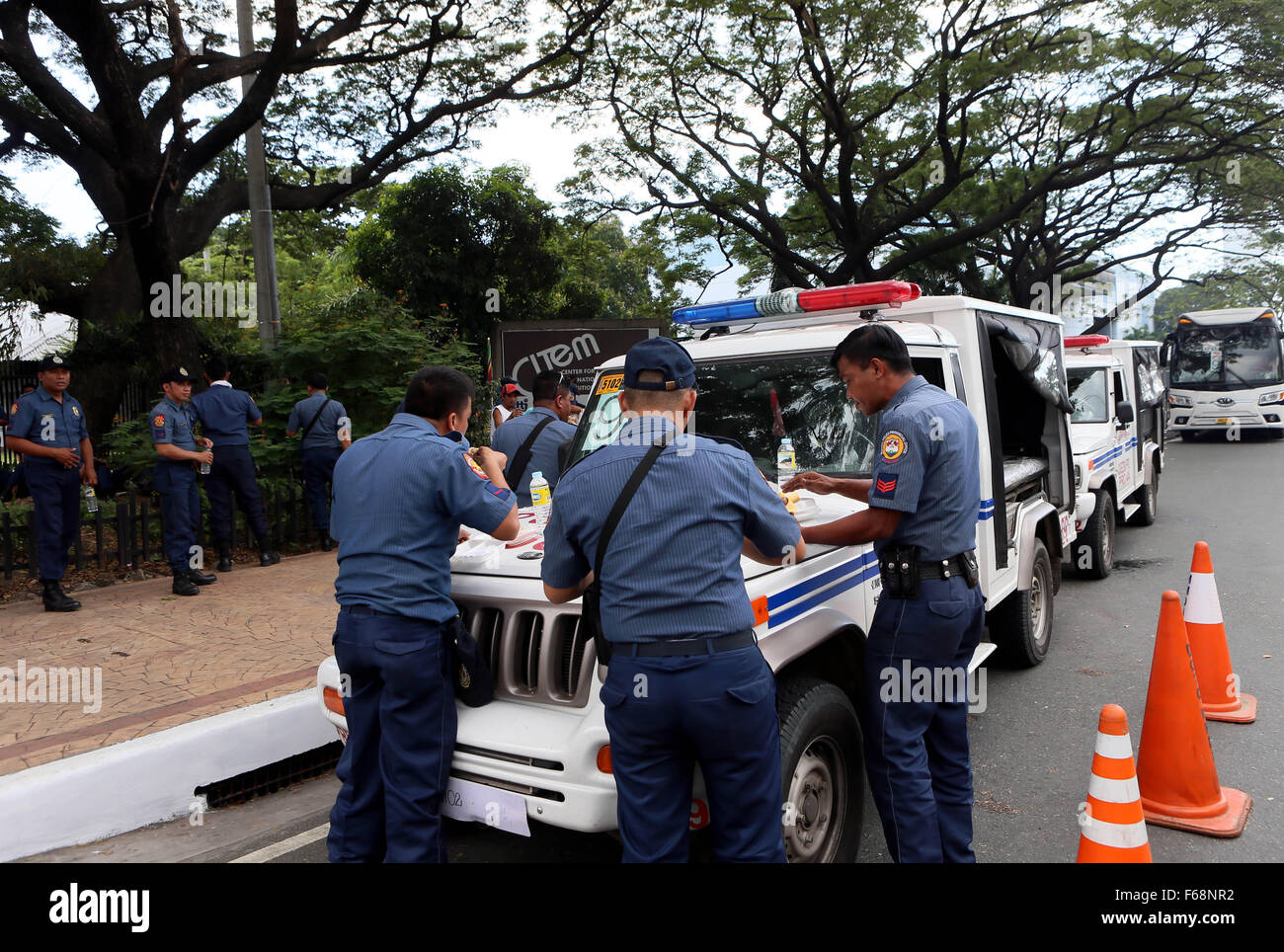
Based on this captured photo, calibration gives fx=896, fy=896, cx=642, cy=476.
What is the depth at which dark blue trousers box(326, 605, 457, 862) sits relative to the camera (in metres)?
2.92

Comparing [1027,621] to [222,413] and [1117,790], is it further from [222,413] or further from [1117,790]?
[222,413]

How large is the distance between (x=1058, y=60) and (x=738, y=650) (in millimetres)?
17933

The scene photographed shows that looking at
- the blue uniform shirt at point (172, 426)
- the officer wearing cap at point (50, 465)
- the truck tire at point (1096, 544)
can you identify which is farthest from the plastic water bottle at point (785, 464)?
the officer wearing cap at point (50, 465)

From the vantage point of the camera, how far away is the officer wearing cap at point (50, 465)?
680 cm

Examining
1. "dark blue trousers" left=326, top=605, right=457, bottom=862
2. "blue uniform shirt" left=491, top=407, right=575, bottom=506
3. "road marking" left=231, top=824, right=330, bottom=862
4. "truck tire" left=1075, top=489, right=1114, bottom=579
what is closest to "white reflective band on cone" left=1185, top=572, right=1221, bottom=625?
"truck tire" left=1075, top=489, right=1114, bottom=579

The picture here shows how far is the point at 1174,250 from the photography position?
30750mm

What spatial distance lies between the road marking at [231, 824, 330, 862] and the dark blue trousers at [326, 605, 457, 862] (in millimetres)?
975

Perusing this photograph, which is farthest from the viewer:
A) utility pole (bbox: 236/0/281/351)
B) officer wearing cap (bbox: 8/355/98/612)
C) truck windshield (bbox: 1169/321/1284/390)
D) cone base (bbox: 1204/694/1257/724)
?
truck windshield (bbox: 1169/321/1284/390)

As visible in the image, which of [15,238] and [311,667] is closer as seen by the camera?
[311,667]

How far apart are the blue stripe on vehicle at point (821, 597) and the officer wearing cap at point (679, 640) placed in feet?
1.59

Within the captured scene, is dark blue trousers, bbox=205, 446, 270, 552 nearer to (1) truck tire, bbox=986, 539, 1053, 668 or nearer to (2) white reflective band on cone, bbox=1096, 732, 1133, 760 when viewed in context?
(1) truck tire, bbox=986, 539, 1053, 668
